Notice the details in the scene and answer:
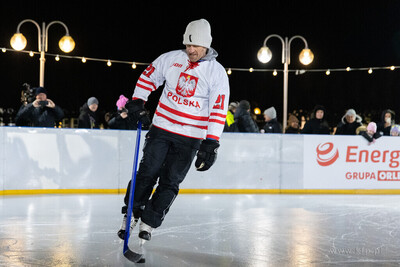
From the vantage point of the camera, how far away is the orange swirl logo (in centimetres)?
1030

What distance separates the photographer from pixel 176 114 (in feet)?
14.7

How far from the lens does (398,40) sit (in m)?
22.8

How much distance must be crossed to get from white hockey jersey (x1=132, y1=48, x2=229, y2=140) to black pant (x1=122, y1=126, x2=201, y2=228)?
8 centimetres

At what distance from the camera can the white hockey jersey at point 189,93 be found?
4395 mm

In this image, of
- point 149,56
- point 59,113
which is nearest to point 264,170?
point 59,113

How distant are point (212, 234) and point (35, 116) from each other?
204 inches

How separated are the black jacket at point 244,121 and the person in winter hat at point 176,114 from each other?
5801 mm

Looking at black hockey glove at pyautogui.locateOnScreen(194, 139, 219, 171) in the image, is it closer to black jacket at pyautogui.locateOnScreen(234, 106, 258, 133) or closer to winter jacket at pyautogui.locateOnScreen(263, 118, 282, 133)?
black jacket at pyautogui.locateOnScreen(234, 106, 258, 133)

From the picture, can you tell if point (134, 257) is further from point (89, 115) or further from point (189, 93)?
point (89, 115)

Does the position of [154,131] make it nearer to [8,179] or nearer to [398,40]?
[8,179]

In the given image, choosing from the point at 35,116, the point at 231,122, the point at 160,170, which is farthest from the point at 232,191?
the point at 160,170

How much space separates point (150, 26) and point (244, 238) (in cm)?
2285

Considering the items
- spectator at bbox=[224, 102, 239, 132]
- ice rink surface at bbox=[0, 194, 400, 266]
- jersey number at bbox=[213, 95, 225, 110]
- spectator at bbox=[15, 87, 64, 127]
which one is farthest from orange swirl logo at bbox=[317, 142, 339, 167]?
jersey number at bbox=[213, 95, 225, 110]

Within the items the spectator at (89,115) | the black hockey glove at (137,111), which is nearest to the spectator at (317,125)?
the spectator at (89,115)
